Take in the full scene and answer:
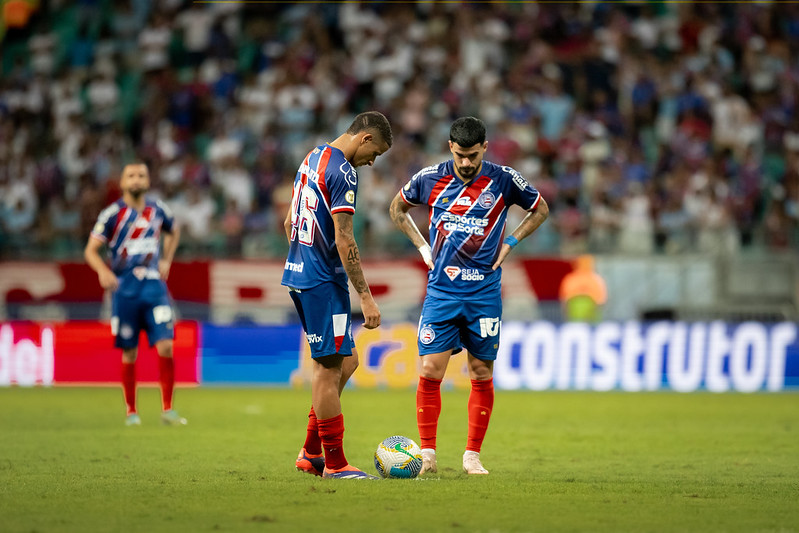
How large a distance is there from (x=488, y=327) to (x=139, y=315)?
5.51 m

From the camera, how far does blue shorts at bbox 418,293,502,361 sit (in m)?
8.87

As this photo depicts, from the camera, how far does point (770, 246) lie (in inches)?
752

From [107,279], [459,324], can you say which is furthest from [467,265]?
[107,279]

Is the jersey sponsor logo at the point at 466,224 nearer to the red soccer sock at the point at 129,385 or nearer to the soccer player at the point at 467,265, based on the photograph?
the soccer player at the point at 467,265

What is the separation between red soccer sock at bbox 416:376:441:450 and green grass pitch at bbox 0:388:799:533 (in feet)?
0.94

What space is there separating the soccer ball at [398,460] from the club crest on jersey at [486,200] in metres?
1.91

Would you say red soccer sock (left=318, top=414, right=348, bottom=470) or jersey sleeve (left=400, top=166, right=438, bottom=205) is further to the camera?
jersey sleeve (left=400, top=166, right=438, bottom=205)

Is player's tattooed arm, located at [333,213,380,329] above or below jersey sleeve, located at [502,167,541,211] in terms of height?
below

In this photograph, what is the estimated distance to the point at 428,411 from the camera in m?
8.85

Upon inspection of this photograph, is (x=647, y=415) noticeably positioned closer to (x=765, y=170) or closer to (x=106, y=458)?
(x=106, y=458)

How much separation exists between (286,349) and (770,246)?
7.95 metres

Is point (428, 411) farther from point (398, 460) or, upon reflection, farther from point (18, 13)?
point (18, 13)

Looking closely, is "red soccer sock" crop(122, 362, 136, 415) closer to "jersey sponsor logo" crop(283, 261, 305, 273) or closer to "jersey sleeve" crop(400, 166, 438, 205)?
"jersey sleeve" crop(400, 166, 438, 205)

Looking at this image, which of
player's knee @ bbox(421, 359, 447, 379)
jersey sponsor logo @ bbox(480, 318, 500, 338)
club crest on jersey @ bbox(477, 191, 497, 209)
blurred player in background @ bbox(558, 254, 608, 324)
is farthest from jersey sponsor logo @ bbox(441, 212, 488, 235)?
blurred player in background @ bbox(558, 254, 608, 324)
